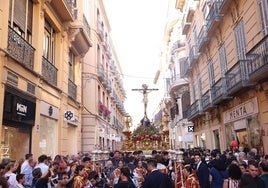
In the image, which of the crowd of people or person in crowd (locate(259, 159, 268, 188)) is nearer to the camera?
person in crowd (locate(259, 159, 268, 188))

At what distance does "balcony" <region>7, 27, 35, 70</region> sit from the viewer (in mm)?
9658

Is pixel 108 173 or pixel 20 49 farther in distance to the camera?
pixel 20 49

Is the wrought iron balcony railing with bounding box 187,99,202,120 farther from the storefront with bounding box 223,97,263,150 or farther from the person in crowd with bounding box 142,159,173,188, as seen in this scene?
the person in crowd with bounding box 142,159,173,188

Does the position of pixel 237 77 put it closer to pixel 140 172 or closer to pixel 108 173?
pixel 140 172

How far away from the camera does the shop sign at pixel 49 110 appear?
12.3m

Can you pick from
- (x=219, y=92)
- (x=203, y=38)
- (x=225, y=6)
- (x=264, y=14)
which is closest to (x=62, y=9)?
(x=225, y=6)

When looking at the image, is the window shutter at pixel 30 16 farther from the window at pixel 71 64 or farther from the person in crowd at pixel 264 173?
the person in crowd at pixel 264 173

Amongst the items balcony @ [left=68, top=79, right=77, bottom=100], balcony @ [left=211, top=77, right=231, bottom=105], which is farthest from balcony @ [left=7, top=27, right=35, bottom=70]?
balcony @ [left=211, top=77, right=231, bottom=105]

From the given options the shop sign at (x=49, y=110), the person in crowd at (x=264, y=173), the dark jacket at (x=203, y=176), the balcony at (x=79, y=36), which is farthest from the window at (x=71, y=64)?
the person in crowd at (x=264, y=173)

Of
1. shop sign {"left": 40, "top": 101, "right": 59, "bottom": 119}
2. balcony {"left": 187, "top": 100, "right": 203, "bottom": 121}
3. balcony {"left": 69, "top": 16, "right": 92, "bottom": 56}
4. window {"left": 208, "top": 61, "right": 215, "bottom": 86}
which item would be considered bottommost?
shop sign {"left": 40, "top": 101, "right": 59, "bottom": 119}

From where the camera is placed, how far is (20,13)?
10906mm

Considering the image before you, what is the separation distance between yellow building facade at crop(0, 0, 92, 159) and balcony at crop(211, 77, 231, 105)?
7575 mm

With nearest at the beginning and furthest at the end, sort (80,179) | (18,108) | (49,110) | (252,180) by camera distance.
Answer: (252,180)
(80,179)
(18,108)
(49,110)

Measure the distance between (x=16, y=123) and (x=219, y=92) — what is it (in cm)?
1041
